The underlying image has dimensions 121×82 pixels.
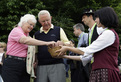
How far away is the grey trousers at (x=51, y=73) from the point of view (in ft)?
12.6

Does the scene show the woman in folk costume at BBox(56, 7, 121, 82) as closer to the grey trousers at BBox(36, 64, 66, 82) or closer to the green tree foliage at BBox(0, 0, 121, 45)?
the grey trousers at BBox(36, 64, 66, 82)

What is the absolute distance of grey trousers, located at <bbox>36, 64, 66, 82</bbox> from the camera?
151 inches

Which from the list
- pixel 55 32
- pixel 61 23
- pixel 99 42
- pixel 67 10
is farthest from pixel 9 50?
pixel 67 10

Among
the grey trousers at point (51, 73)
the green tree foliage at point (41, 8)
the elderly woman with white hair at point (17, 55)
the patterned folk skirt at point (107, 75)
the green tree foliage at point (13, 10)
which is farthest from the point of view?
the green tree foliage at point (41, 8)

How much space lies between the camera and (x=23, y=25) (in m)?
3.70

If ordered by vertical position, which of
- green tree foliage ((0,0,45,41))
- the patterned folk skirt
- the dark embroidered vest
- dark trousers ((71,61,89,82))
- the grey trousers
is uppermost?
green tree foliage ((0,0,45,41))

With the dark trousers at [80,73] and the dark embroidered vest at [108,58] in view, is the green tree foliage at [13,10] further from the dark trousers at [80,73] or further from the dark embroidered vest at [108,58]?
the dark embroidered vest at [108,58]

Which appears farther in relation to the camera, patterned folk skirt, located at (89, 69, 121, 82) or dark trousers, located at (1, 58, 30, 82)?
dark trousers, located at (1, 58, 30, 82)

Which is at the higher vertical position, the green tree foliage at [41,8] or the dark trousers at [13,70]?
the green tree foliage at [41,8]

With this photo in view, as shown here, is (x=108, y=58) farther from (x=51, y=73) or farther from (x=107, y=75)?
(x=51, y=73)

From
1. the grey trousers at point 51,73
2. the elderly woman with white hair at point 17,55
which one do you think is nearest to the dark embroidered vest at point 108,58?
the elderly woman with white hair at point 17,55

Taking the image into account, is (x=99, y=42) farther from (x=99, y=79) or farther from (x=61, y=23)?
(x=61, y=23)

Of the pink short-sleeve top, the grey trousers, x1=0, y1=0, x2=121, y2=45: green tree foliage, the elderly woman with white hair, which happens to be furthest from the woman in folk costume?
x1=0, y1=0, x2=121, y2=45: green tree foliage

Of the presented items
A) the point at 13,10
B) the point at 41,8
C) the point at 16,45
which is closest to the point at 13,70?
the point at 16,45
